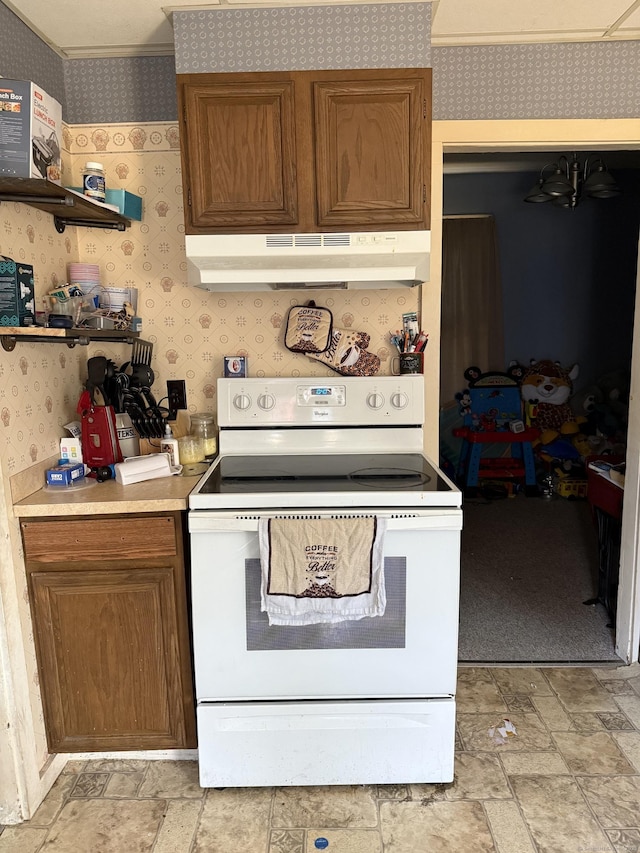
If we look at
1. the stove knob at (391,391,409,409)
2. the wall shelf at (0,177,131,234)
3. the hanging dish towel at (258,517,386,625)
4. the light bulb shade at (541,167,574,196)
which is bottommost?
the hanging dish towel at (258,517,386,625)

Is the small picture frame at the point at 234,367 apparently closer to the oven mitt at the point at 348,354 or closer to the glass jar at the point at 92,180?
the oven mitt at the point at 348,354

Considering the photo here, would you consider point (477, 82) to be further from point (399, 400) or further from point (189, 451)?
point (189, 451)

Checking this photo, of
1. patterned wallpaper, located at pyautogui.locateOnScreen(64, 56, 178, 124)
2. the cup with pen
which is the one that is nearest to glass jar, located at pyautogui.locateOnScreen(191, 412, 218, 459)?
the cup with pen

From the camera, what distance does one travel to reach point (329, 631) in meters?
1.70

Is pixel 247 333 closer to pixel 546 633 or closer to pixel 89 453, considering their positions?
pixel 89 453

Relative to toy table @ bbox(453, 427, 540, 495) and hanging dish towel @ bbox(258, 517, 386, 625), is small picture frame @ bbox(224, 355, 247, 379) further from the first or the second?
toy table @ bbox(453, 427, 540, 495)

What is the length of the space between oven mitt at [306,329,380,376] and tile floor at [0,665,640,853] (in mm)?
1345

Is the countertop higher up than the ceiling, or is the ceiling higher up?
the ceiling

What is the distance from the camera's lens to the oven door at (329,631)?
65.6 inches

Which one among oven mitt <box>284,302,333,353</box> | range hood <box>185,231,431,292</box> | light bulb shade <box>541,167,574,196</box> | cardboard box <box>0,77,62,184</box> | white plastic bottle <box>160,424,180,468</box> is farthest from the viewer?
light bulb shade <box>541,167,574,196</box>

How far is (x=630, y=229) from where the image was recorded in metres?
4.75

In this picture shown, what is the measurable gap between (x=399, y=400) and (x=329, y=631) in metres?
0.89

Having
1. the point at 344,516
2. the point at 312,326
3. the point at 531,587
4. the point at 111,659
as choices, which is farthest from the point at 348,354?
the point at 531,587

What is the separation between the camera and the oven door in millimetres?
1665
